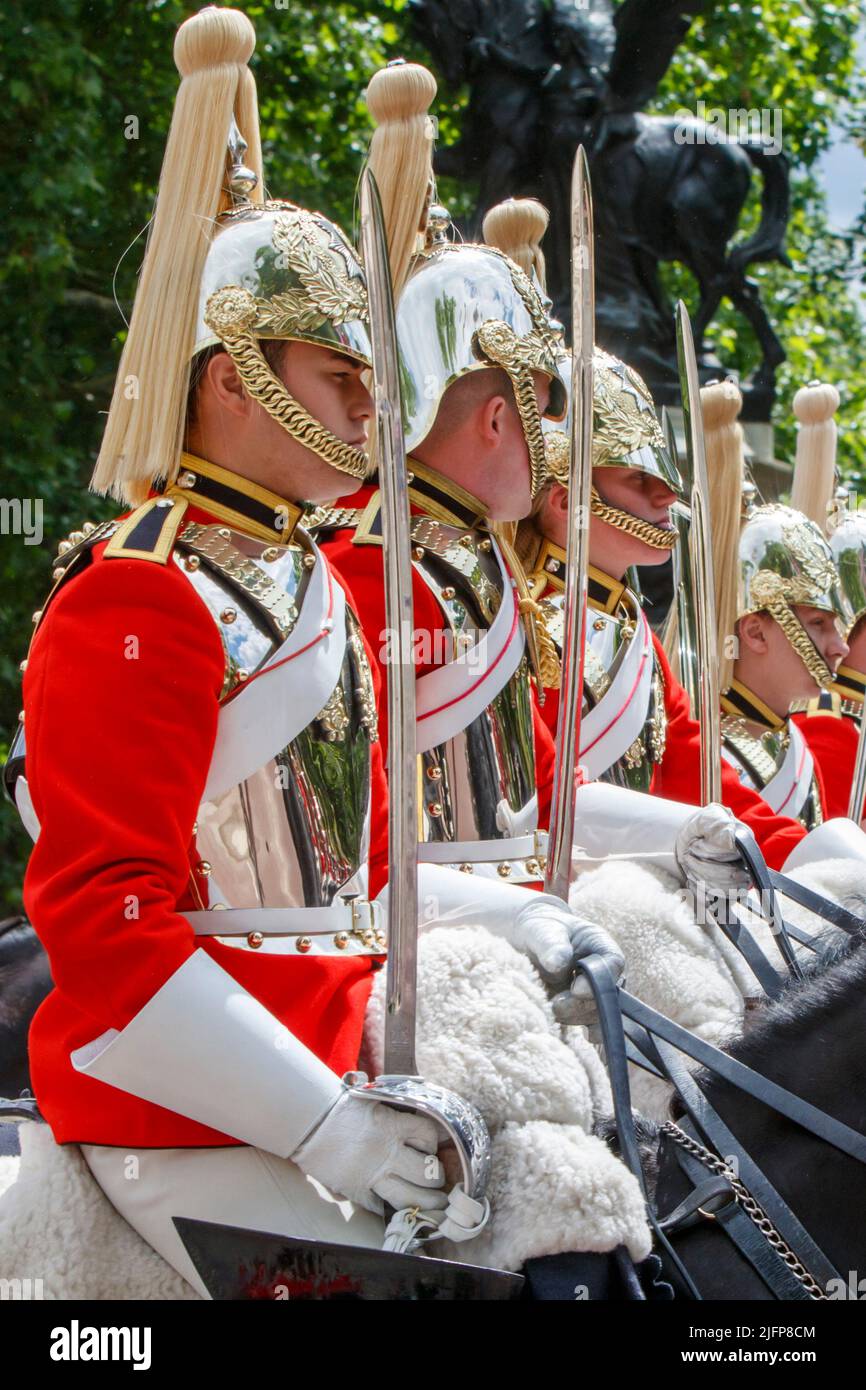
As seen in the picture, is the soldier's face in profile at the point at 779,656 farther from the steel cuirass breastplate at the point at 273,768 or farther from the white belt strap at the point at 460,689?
the steel cuirass breastplate at the point at 273,768

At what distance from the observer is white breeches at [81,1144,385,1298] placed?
7.38 ft

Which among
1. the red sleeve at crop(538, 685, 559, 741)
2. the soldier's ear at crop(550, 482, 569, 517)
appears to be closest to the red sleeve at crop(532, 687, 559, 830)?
the red sleeve at crop(538, 685, 559, 741)

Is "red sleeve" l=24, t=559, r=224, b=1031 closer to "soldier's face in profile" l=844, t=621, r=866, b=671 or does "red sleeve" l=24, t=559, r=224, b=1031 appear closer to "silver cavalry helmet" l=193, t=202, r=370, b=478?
"silver cavalry helmet" l=193, t=202, r=370, b=478

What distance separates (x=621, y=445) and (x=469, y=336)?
1.08m

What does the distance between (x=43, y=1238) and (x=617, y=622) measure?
2.50m

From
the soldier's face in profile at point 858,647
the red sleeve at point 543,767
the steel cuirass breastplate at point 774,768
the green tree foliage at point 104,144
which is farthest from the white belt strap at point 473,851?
the green tree foliage at point 104,144

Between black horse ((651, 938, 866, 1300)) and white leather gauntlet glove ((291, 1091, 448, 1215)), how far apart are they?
41 cm

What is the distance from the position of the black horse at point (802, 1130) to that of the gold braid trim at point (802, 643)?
3.24 m

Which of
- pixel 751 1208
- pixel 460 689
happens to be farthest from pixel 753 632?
pixel 751 1208

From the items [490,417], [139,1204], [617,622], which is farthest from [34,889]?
[617,622]

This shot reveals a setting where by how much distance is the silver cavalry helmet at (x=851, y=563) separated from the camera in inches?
273

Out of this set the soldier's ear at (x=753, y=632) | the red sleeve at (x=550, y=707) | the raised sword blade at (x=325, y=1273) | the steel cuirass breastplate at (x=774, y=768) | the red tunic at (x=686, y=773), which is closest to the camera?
the raised sword blade at (x=325, y=1273)

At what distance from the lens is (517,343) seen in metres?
3.39
